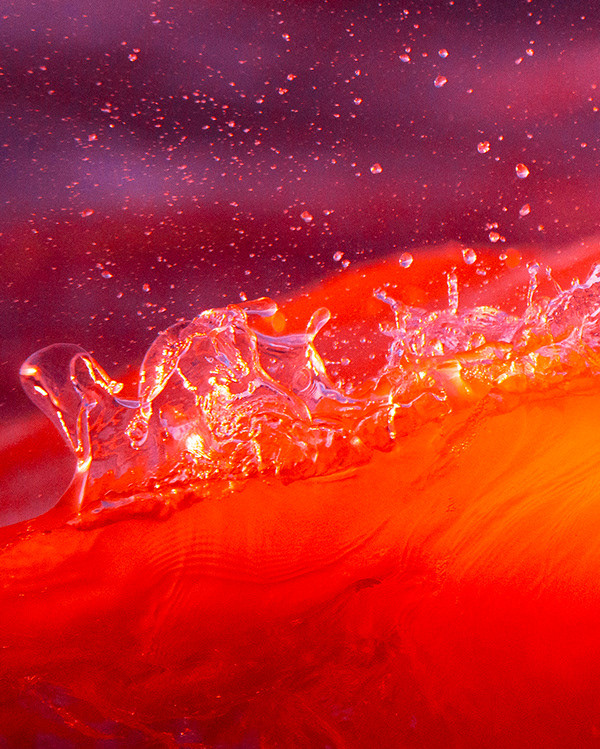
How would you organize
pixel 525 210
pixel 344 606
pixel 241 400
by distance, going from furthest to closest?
pixel 525 210
pixel 241 400
pixel 344 606

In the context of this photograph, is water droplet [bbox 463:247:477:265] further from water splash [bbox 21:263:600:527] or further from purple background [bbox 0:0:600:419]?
water splash [bbox 21:263:600:527]

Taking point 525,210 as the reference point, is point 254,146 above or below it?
above

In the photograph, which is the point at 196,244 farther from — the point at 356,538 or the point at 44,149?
the point at 356,538

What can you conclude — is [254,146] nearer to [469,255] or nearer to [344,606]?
[469,255]

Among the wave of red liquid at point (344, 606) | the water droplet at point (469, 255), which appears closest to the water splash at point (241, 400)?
the wave of red liquid at point (344, 606)

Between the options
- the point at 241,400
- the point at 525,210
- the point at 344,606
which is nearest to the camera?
the point at 344,606

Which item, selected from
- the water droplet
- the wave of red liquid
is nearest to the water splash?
the wave of red liquid

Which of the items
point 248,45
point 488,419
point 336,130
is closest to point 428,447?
point 488,419

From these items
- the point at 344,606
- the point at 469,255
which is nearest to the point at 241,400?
the point at 344,606
